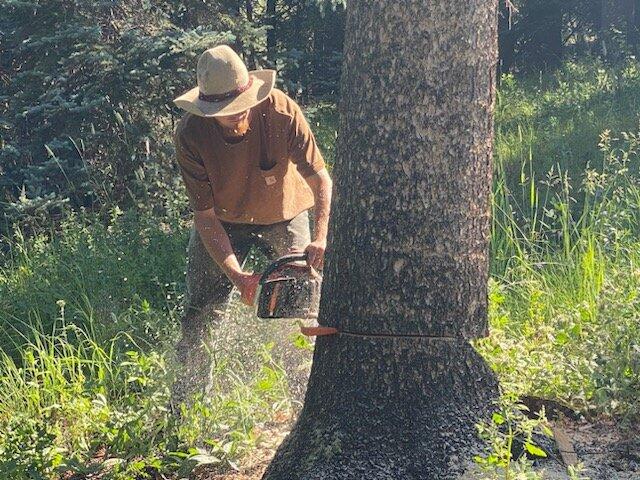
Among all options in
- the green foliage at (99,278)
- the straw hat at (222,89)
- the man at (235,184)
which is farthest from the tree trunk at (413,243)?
the green foliage at (99,278)

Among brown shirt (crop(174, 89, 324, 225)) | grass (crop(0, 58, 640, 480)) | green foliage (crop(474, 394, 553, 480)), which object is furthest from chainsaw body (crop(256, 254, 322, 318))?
green foliage (crop(474, 394, 553, 480))

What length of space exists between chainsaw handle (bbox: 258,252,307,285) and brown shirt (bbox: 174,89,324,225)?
26.3 inches

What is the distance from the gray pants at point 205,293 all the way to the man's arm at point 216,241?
0.31 m

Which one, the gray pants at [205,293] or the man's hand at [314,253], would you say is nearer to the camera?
the man's hand at [314,253]

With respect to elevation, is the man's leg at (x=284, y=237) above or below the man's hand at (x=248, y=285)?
above

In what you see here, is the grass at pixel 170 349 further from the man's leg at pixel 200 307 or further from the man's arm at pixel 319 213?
the man's arm at pixel 319 213

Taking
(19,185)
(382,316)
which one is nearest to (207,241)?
(382,316)

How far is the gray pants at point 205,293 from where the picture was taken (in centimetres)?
467

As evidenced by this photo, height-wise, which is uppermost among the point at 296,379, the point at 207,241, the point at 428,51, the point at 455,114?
the point at 428,51

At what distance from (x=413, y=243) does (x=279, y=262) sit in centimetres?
105

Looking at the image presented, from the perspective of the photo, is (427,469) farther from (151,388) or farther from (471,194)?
(151,388)

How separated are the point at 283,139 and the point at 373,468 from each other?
2.06 meters

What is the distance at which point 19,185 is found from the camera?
8.25 meters

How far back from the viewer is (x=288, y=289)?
3938 mm
